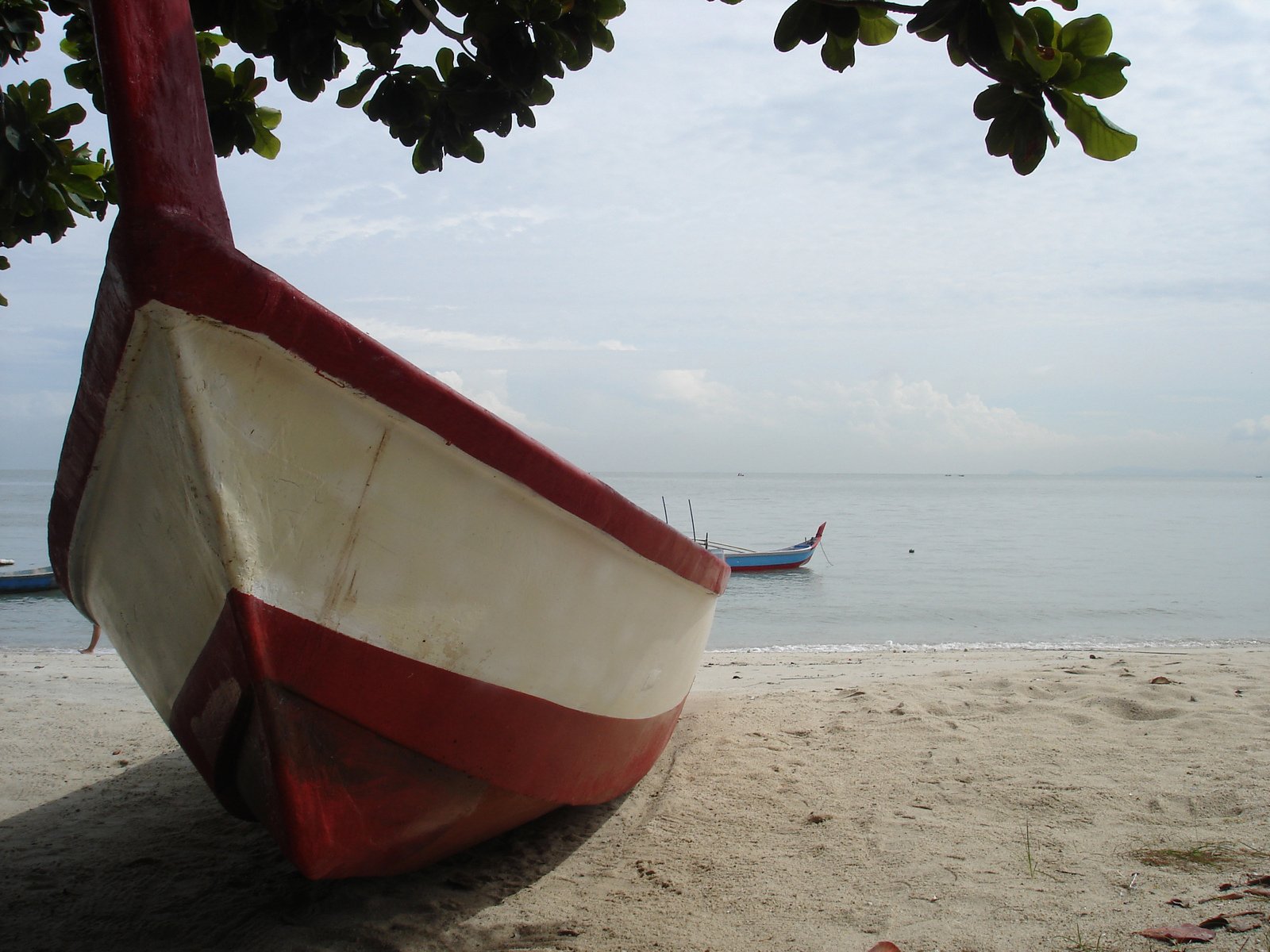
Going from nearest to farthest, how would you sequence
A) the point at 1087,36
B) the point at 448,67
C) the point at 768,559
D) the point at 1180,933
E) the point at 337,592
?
1. the point at 1087,36
2. the point at 337,592
3. the point at 1180,933
4. the point at 448,67
5. the point at 768,559

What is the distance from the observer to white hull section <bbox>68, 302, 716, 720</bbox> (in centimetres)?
171

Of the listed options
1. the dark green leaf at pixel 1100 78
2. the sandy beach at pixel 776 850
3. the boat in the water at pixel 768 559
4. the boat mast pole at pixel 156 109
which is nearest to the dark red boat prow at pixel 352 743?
the sandy beach at pixel 776 850

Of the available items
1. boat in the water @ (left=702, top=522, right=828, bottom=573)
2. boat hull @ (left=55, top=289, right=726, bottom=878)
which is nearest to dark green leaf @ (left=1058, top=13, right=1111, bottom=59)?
boat hull @ (left=55, top=289, right=726, bottom=878)

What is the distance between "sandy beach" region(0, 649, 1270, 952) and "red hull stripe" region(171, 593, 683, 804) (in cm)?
43

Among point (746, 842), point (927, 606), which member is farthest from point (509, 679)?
point (927, 606)

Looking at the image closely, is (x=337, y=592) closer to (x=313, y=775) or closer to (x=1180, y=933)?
(x=313, y=775)

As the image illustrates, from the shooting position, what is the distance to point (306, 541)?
1845mm

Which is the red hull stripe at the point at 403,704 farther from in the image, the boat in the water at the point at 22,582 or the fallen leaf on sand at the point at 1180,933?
the boat in the water at the point at 22,582

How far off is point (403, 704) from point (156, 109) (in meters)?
1.37

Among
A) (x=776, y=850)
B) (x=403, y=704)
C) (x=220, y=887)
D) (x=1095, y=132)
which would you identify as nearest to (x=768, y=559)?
(x=776, y=850)

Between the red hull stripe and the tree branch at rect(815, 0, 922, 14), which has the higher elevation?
the tree branch at rect(815, 0, 922, 14)

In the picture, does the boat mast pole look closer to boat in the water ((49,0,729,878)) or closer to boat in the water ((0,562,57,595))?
boat in the water ((49,0,729,878))

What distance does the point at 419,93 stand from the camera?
341 cm

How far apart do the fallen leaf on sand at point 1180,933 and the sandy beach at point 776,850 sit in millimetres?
33
